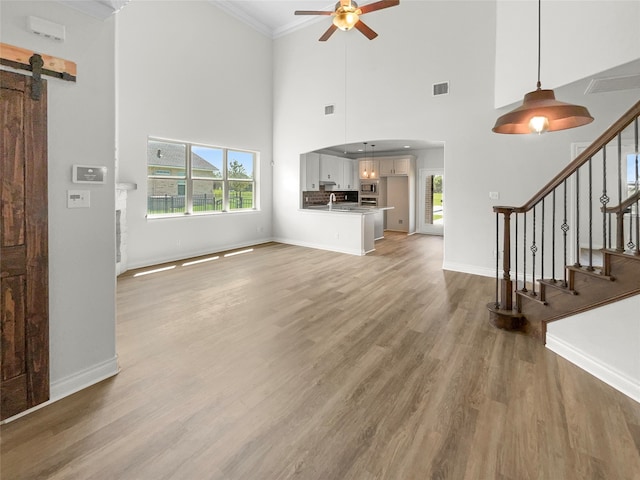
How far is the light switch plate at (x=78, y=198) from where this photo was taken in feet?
6.86

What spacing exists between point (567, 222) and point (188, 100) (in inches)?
272

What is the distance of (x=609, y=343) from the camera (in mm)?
2314

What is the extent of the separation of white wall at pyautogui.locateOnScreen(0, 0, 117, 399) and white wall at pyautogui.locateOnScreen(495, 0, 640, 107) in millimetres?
4334

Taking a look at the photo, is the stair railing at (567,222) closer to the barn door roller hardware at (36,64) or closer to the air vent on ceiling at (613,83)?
the air vent on ceiling at (613,83)

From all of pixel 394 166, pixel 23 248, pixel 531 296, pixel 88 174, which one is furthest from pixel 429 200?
pixel 23 248

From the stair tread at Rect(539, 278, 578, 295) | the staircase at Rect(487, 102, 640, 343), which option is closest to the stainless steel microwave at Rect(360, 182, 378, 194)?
the staircase at Rect(487, 102, 640, 343)

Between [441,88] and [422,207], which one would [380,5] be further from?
[422,207]

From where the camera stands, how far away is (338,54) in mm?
6871

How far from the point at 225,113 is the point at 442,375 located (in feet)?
21.8

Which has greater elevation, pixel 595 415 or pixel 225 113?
pixel 225 113

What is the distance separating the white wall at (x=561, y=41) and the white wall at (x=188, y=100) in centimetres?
516

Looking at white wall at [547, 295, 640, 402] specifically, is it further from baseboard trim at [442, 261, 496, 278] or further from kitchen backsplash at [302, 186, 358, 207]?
kitchen backsplash at [302, 186, 358, 207]

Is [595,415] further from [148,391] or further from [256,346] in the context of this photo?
[148,391]

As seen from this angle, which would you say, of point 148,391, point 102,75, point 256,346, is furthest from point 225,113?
point 148,391
